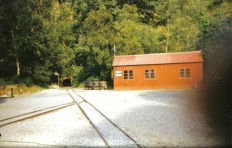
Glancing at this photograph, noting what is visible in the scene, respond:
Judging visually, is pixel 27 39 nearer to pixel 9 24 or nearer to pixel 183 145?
pixel 9 24

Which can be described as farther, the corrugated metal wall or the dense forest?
the dense forest

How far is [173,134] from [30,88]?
91.3ft

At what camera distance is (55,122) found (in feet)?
35.4

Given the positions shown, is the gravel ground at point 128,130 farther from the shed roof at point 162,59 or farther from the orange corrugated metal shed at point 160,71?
the shed roof at point 162,59

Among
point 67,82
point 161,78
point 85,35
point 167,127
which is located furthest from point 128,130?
point 85,35

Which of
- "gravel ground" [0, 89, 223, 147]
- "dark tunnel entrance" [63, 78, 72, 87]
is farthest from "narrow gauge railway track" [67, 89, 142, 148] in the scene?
"dark tunnel entrance" [63, 78, 72, 87]

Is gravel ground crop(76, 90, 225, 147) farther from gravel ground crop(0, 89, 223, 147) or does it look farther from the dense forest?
the dense forest

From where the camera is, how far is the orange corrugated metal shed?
26906mm

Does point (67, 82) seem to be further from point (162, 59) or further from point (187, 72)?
point (187, 72)

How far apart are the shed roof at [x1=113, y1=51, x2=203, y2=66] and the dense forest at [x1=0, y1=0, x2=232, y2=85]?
134 centimetres

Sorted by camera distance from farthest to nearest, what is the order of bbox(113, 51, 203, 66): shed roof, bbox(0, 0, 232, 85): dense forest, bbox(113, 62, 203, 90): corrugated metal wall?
bbox(0, 0, 232, 85): dense forest < bbox(113, 51, 203, 66): shed roof < bbox(113, 62, 203, 90): corrugated metal wall

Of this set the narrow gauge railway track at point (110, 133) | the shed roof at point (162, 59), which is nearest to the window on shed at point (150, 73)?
the shed roof at point (162, 59)

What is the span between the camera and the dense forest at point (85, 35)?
34312 mm

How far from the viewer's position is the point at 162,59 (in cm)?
2833
